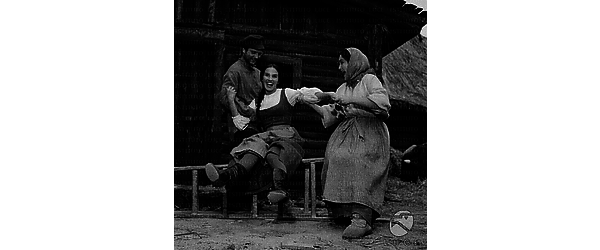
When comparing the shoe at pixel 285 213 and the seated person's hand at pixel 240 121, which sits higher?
the seated person's hand at pixel 240 121

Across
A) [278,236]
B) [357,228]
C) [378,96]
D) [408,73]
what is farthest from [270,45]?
[408,73]

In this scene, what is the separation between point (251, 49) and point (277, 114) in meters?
0.58

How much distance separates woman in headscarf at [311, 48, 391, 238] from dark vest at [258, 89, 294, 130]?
19.3 inches

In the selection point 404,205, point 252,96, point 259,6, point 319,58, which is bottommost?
point 404,205

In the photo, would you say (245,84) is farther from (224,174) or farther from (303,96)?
(224,174)

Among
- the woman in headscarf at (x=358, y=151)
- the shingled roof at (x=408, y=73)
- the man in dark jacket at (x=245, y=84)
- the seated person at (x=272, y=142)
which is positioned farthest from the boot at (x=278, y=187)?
the shingled roof at (x=408, y=73)

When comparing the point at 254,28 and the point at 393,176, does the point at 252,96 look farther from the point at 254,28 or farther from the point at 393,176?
the point at 393,176

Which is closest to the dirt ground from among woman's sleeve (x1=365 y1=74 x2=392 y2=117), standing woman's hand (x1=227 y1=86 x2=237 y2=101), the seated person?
the seated person

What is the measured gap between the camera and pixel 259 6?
7172 mm

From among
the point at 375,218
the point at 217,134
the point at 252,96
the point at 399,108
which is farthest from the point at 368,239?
the point at 399,108

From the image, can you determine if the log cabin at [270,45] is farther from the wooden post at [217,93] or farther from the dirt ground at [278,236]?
the dirt ground at [278,236]

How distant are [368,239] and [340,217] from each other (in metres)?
0.40

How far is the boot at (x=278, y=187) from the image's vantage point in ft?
16.5

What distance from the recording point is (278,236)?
4.74 m
